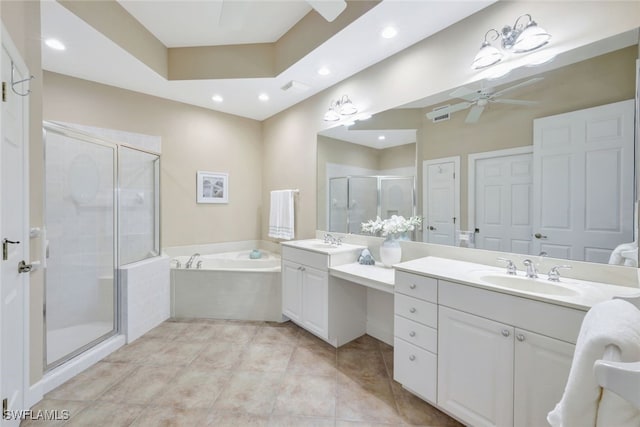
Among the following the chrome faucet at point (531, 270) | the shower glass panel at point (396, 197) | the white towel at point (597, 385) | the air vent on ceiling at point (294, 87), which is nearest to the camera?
the white towel at point (597, 385)

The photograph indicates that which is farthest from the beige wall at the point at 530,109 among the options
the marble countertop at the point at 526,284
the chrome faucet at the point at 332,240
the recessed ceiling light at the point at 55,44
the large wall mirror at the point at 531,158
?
the recessed ceiling light at the point at 55,44

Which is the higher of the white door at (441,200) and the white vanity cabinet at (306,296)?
the white door at (441,200)

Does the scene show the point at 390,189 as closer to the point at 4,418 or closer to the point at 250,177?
the point at 250,177

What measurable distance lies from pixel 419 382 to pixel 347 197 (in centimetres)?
174

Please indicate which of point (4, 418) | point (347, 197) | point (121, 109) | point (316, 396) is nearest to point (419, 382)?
point (316, 396)

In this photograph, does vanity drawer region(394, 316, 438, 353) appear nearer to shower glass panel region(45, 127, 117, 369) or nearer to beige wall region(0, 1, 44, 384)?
beige wall region(0, 1, 44, 384)

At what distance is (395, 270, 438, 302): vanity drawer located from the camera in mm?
1528

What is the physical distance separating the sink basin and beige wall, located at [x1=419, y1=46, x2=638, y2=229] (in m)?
0.45

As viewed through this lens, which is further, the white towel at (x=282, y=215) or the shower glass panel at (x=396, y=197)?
the white towel at (x=282, y=215)

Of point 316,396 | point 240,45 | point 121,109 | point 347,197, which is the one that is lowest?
point 316,396

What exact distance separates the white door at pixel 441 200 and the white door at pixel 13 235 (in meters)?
2.51

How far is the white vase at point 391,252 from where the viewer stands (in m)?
2.22

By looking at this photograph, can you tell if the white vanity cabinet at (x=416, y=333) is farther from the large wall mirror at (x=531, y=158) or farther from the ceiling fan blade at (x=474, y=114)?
the ceiling fan blade at (x=474, y=114)

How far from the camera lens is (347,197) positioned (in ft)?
9.31
